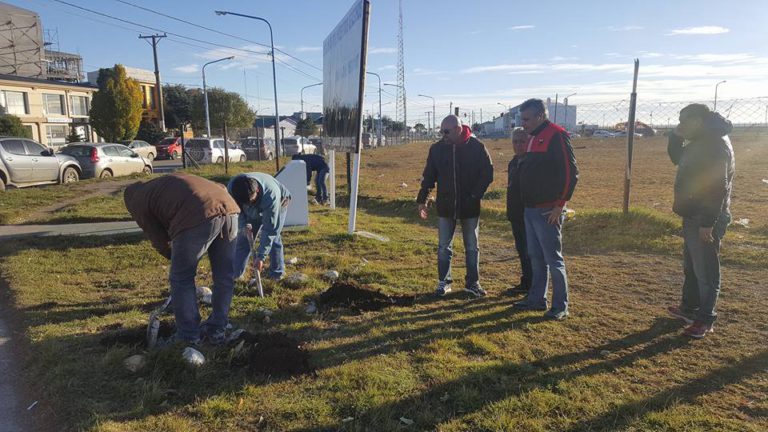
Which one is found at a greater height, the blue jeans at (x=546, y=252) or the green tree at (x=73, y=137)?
the green tree at (x=73, y=137)

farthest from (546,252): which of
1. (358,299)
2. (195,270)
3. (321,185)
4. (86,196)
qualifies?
(86,196)

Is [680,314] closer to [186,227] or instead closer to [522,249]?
[522,249]

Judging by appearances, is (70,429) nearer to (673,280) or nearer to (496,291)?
(496,291)

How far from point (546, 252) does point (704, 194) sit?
129 cm

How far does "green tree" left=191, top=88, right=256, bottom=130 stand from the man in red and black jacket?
57013 millimetres

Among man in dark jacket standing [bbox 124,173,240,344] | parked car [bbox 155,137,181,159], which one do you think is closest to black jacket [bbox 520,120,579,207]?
man in dark jacket standing [bbox 124,173,240,344]

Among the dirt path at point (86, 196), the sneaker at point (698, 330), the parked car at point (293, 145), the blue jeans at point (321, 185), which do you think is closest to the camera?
the sneaker at point (698, 330)

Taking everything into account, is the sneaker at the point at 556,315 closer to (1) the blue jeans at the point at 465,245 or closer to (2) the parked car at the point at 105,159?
(1) the blue jeans at the point at 465,245

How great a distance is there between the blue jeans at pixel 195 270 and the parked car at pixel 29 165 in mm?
11886

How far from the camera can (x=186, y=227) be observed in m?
3.57

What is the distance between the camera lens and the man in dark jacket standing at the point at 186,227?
11.8 feet

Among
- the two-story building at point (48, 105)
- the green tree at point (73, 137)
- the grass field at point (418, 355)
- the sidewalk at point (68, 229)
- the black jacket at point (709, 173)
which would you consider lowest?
the grass field at point (418, 355)

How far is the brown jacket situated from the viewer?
358 cm

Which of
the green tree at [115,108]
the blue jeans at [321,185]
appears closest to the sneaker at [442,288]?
the blue jeans at [321,185]
